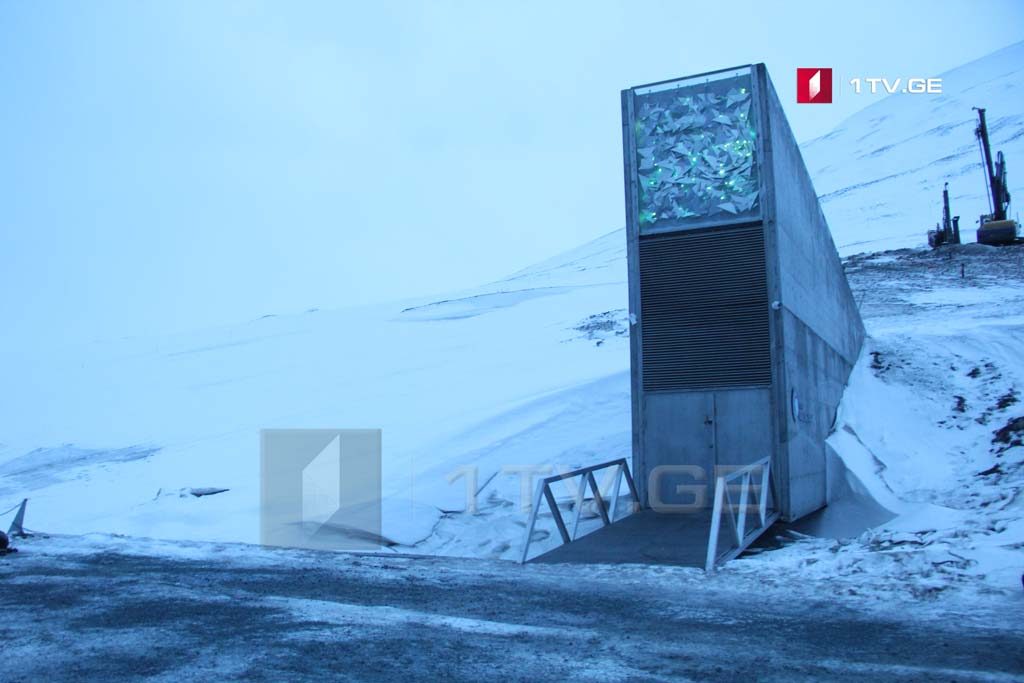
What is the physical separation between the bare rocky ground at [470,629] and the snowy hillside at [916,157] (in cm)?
3714

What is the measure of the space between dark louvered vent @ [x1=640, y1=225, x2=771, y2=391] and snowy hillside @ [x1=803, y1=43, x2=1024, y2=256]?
105 feet

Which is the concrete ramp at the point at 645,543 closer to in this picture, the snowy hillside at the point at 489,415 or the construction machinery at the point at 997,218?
the snowy hillside at the point at 489,415

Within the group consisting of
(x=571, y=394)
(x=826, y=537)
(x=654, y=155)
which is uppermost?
(x=654, y=155)

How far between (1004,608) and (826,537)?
412 cm

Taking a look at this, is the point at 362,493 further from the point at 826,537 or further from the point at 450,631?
the point at 450,631

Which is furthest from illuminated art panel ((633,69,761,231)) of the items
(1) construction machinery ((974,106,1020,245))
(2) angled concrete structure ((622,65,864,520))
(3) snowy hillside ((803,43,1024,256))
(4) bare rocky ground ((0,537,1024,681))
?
(3) snowy hillside ((803,43,1024,256))

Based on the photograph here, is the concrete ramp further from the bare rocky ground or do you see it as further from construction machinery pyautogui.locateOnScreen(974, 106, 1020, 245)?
construction machinery pyautogui.locateOnScreen(974, 106, 1020, 245)

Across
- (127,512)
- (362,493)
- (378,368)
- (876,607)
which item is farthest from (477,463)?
(378,368)

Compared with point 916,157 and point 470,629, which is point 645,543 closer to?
point 470,629

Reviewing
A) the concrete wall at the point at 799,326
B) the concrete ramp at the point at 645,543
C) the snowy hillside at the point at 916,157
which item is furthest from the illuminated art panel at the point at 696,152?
the snowy hillside at the point at 916,157

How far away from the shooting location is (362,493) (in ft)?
43.3

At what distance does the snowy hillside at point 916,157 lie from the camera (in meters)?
51.5

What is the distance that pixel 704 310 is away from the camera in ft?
38.2

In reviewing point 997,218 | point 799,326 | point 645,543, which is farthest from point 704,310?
point 997,218
